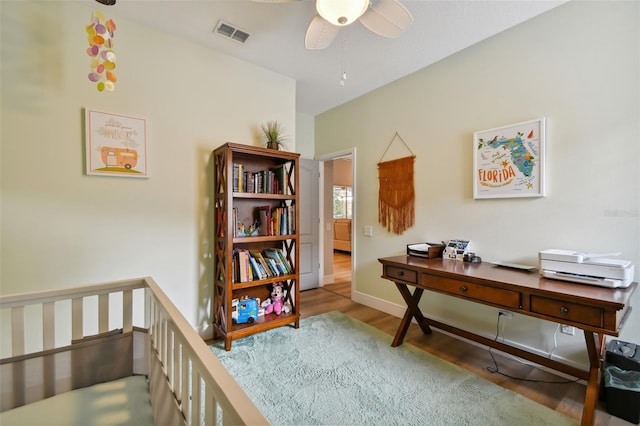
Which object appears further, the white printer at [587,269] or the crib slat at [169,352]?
the white printer at [587,269]

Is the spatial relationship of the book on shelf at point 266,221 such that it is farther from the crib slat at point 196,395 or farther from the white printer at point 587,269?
the white printer at point 587,269

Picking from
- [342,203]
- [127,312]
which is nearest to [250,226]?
[127,312]

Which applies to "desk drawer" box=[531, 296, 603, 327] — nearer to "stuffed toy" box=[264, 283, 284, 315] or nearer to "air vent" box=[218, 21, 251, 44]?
"stuffed toy" box=[264, 283, 284, 315]

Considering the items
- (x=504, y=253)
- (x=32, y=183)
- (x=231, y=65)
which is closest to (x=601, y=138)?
(x=504, y=253)

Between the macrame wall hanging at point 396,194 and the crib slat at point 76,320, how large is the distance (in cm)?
269

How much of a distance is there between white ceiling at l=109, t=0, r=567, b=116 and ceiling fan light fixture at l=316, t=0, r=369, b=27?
2.14 feet

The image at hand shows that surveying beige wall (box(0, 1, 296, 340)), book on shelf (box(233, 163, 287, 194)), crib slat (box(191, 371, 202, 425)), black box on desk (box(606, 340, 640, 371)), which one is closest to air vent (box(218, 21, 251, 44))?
beige wall (box(0, 1, 296, 340))

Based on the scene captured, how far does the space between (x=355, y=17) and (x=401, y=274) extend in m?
1.83

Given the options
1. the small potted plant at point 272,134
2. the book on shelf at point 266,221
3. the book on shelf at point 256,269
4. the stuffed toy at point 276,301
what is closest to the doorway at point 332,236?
the small potted plant at point 272,134

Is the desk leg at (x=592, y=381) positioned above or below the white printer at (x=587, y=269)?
below

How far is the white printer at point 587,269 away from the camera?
151 centimetres

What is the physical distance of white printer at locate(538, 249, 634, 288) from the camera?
151cm

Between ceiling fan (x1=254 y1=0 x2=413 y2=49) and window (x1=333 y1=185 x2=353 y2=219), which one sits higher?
ceiling fan (x1=254 y1=0 x2=413 y2=49)

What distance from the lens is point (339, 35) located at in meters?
2.31
